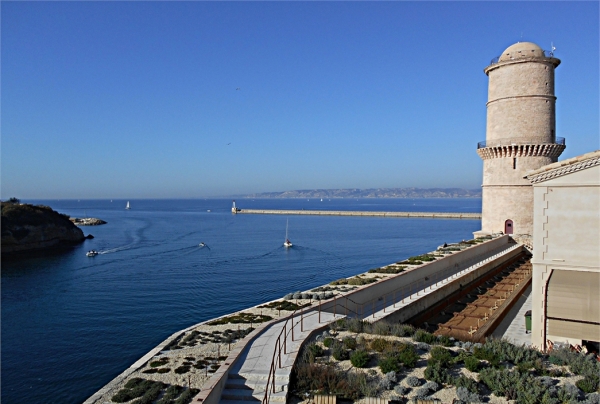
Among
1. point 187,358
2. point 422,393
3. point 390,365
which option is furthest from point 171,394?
point 422,393

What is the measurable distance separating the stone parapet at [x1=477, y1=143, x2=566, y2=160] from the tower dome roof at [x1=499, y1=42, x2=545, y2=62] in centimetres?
745

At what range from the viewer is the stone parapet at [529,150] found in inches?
1384

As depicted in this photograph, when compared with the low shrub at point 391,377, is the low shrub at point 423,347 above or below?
above

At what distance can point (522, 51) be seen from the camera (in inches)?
1419

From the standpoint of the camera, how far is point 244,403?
29.8 feet

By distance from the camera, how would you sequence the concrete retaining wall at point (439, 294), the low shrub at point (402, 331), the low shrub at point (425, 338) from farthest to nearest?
the concrete retaining wall at point (439, 294) → the low shrub at point (402, 331) → the low shrub at point (425, 338)

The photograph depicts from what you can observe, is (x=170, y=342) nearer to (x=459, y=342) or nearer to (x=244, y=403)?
(x=244, y=403)

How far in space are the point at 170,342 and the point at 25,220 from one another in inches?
2320

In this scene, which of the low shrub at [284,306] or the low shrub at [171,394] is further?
A: the low shrub at [284,306]

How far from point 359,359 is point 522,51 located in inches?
1378

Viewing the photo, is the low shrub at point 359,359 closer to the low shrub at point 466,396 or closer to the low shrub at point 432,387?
the low shrub at point 432,387

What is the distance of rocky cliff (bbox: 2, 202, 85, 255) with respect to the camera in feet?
198

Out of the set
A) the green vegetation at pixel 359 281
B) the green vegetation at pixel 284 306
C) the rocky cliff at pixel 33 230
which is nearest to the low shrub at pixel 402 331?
the green vegetation at pixel 284 306

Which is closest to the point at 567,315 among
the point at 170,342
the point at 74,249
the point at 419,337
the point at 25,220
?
the point at 419,337
